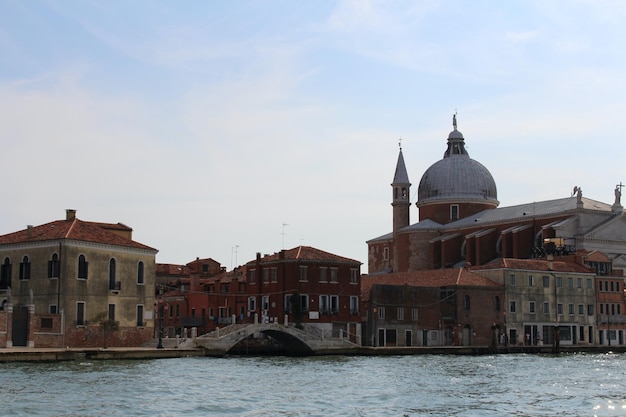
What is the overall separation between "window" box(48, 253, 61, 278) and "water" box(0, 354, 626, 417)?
6773mm

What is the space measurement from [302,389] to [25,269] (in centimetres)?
2063

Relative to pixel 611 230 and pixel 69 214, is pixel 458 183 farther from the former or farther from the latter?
pixel 69 214

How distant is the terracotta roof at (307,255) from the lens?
59.6 meters

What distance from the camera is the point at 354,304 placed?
200ft

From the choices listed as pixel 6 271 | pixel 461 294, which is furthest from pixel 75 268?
pixel 461 294

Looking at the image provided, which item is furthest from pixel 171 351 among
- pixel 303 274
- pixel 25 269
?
pixel 303 274

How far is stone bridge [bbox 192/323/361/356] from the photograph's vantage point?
51344 millimetres

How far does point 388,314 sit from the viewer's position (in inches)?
2457

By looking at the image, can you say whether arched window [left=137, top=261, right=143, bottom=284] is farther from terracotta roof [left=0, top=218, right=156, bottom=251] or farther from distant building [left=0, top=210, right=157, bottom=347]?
terracotta roof [left=0, top=218, right=156, bottom=251]

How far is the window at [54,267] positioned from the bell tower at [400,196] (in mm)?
45183

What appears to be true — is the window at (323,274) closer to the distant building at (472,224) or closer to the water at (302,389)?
the water at (302,389)

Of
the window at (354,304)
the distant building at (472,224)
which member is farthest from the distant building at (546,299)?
the window at (354,304)

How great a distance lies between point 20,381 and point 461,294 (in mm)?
36531

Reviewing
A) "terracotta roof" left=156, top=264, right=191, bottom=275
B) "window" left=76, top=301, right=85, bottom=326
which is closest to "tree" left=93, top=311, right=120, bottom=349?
"window" left=76, top=301, right=85, bottom=326
